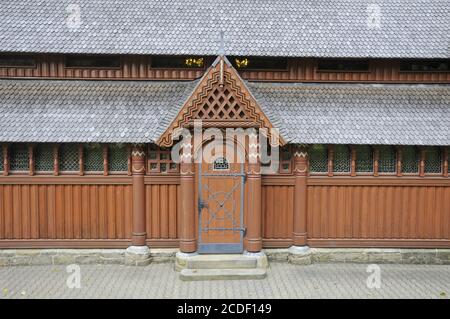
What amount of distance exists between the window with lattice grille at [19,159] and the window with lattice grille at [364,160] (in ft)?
31.6

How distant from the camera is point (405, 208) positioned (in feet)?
41.6

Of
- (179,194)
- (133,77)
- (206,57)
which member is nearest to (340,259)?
(179,194)

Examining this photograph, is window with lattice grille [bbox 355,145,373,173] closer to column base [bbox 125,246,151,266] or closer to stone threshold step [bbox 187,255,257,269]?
stone threshold step [bbox 187,255,257,269]

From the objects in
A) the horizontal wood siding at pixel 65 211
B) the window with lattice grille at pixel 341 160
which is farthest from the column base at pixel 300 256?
the horizontal wood siding at pixel 65 211

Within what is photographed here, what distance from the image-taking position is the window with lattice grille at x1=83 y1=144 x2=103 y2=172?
12.4 meters

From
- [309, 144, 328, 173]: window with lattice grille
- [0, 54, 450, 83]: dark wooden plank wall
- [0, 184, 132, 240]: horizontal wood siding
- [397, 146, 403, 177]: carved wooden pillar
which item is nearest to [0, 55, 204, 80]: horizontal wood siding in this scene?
[0, 54, 450, 83]: dark wooden plank wall

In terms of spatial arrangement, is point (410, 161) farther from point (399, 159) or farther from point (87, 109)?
point (87, 109)

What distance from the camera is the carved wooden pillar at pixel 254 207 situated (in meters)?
11.8

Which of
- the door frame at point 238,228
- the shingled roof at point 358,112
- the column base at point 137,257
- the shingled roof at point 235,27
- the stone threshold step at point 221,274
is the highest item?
the shingled roof at point 235,27

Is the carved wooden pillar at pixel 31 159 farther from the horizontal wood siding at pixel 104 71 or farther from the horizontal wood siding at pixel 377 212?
the horizontal wood siding at pixel 377 212

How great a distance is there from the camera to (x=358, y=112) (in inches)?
501

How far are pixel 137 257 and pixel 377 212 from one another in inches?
282

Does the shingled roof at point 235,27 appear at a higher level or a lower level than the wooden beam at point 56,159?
higher

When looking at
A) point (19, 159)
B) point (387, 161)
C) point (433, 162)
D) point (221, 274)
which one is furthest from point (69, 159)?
point (433, 162)
